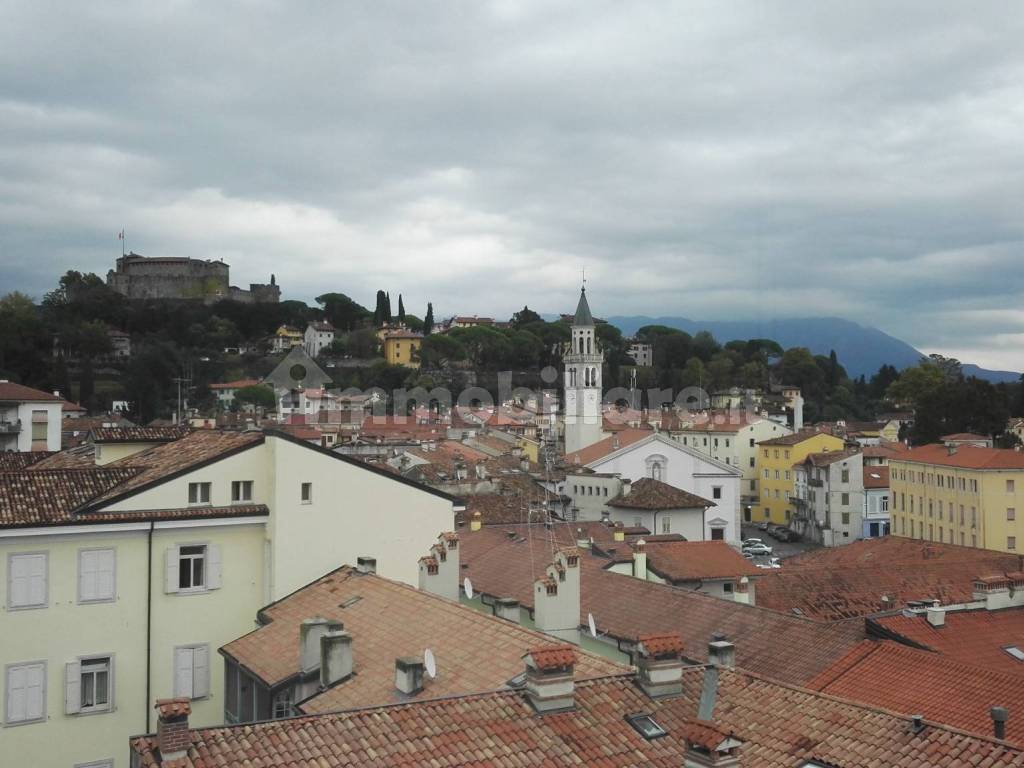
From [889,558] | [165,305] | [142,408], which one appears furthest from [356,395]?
[889,558]

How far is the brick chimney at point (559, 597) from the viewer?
645 inches

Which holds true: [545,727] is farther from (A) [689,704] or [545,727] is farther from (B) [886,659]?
(B) [886,659]

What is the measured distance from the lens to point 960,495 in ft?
176

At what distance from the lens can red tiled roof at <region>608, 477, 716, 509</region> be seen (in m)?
48.7

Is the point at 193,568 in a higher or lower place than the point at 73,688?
higher

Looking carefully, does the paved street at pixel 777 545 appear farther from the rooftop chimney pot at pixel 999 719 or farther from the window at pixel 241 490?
the rooftop chimney pot at pixel 999 719

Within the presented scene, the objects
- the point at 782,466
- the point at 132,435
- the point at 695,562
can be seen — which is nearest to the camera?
the point at 132,435

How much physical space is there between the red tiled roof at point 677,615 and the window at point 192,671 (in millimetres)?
7467

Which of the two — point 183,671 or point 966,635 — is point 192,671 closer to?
point 183,671

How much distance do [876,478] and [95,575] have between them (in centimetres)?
6018

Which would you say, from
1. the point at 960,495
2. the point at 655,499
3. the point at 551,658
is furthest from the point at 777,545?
the point at 551,658

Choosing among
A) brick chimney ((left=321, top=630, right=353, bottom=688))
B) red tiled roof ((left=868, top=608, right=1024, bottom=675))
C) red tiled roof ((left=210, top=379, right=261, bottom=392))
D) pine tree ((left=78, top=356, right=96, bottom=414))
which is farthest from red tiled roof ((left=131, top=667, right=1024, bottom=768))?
red tiled roof ((left=210, top=379, right=261, bottom=392))

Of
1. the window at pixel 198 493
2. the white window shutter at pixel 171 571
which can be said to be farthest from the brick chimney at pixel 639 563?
the white window shutter at pixel 171 571

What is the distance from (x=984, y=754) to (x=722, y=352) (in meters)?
151
